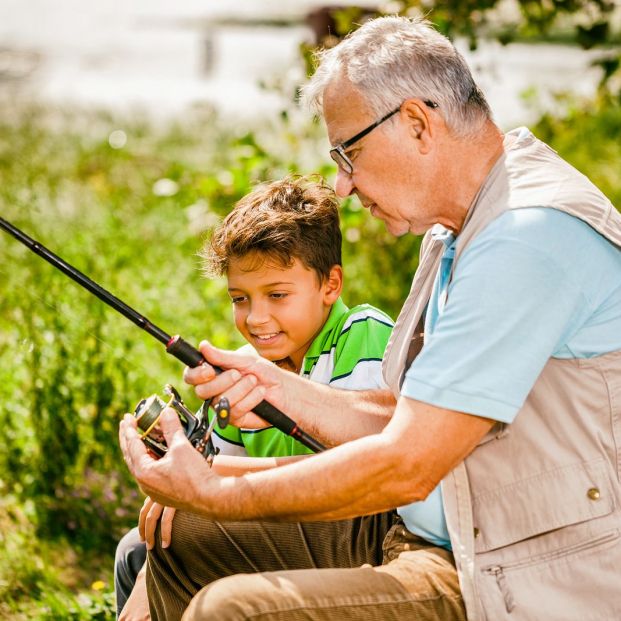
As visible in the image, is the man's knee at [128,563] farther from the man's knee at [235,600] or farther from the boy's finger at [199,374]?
the man's knee at [235,600]

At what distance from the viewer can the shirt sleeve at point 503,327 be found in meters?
2.19

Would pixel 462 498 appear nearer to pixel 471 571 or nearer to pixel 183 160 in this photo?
pixel 471 571

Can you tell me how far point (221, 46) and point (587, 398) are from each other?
16796 mm

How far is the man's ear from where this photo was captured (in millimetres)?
2496

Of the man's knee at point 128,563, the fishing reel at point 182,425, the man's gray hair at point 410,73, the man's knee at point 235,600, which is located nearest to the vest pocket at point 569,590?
the man's knee at point 235,600

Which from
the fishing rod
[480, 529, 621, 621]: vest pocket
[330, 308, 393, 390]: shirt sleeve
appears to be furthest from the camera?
[330, 308, 393, 390]: shirt sleeve

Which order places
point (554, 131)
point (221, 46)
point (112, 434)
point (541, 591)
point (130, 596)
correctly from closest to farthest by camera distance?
point (541, 591), point (130, 596), point (112, 434), point (554, 131), point (221, 46)

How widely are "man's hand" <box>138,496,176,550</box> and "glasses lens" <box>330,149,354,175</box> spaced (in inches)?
36.7

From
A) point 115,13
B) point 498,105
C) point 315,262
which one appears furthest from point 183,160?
point 115,13

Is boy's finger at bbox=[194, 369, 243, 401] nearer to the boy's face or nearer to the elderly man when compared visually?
the elderly man

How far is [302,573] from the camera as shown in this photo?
7.74ft

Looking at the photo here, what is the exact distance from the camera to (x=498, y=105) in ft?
40.3

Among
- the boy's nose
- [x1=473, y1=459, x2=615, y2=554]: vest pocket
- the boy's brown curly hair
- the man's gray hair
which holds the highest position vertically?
the man's gray hair

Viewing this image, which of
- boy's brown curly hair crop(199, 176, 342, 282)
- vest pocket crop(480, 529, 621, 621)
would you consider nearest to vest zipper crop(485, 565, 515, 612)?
vest pocket crop(480, 529, 621, 621)
